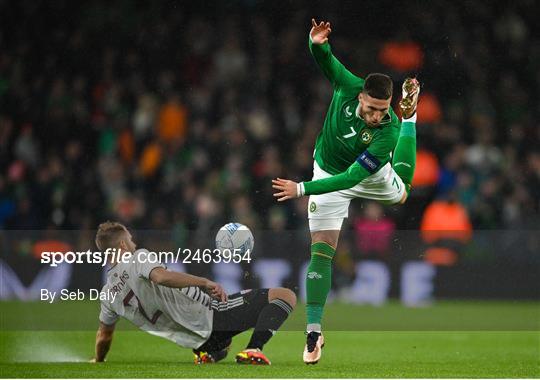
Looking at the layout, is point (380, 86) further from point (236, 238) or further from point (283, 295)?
point (236, 238)

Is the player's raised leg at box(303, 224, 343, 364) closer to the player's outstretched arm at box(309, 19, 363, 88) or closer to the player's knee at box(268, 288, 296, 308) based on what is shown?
the player's knee at box(268, 288, 296, 308)

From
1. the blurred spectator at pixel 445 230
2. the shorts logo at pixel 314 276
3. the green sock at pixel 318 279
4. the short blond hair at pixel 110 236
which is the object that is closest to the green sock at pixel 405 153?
the green sock at pixel 318 279

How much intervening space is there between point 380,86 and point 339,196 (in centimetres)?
96

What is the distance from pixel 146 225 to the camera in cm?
1205

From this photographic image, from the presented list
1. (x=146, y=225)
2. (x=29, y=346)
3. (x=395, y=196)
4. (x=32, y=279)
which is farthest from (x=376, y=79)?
(x=146, y=225)

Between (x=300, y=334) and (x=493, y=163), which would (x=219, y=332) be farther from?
(x=493, y=163)

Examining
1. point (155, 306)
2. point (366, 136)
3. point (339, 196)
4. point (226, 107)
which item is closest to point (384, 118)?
point (366, 136)

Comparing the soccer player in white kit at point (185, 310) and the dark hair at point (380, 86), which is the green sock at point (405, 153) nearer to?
the dark hair at point (380, 86)

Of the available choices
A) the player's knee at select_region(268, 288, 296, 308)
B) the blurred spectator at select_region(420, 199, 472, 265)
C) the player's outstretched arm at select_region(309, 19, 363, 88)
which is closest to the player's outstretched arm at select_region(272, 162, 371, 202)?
the player's outstretched arm at select_region(309, 19, 363, 88)

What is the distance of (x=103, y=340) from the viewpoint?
25.3ft

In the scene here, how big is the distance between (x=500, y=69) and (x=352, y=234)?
2779 mm

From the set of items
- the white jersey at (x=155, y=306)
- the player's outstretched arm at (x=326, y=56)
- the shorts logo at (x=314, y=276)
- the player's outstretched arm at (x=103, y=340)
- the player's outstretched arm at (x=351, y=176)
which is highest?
the player's outstretched arm at (x=326, y=56)

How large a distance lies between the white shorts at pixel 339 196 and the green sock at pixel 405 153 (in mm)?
233

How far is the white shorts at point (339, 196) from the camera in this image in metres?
7.87
